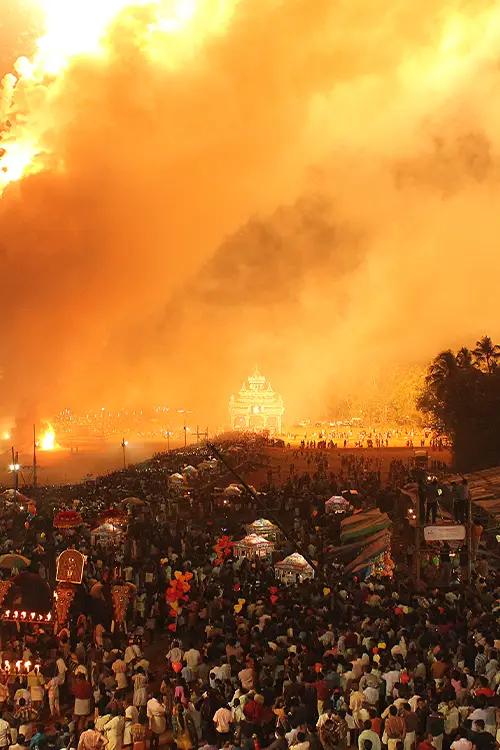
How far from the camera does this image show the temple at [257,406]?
3932 inches

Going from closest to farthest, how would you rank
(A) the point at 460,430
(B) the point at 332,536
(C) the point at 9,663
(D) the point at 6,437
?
(C) the point at 9,663
(B) the point at 332,536
(A) the point at 460,430
(D) the point at 6,437

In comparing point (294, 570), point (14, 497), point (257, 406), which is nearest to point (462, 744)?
point (294, 570)

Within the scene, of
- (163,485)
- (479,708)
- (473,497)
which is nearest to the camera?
(479,708)

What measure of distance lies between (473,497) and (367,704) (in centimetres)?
1041

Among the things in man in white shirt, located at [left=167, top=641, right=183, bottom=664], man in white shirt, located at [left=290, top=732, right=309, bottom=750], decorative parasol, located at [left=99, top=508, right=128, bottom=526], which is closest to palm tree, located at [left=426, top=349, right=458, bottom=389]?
decorative parasol, located at [left=99, top=508, right=128, bottom=526]

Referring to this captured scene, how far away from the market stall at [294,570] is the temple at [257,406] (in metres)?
77.3

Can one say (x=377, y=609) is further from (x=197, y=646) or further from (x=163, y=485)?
(x=163, y=485)

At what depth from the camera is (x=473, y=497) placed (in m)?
21.7

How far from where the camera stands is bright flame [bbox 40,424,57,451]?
261ft

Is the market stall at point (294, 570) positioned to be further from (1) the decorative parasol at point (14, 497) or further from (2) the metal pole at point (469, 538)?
(1) the decorative parasol at point (14, 497)

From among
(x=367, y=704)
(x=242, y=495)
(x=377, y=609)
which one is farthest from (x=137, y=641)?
(x=242, y=495)

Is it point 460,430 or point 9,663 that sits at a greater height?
point 460,430

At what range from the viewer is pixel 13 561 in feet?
65.7

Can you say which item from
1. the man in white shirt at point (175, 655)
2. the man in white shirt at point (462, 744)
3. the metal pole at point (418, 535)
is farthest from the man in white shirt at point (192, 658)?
the metal pole at point (418, 535)
